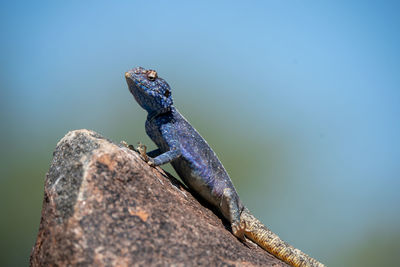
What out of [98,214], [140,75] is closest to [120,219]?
[98,214]

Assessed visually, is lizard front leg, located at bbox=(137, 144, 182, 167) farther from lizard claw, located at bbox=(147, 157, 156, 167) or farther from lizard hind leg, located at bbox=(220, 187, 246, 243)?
lizard hind leg, located at bbox=(220, 187, 246, 243)

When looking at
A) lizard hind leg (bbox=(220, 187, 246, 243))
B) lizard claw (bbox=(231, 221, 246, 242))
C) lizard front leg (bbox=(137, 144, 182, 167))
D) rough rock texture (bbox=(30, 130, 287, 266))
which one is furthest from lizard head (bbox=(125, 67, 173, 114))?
lizard claw (bbox=(231, 221, 246, 242))

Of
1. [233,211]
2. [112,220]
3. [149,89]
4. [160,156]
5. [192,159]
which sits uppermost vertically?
[149,89]

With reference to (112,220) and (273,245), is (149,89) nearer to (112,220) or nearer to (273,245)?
(112,220)

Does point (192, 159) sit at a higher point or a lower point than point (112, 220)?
higher

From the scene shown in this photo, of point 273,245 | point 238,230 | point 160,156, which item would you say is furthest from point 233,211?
point 160,156

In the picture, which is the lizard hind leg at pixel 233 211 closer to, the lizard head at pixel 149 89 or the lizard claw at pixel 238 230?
the lizard claw at pixel 238 230

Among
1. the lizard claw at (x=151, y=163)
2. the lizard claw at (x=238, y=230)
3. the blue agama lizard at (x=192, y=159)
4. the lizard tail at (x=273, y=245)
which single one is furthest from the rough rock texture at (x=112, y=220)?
the lizard tail at (x=273, y=245)
